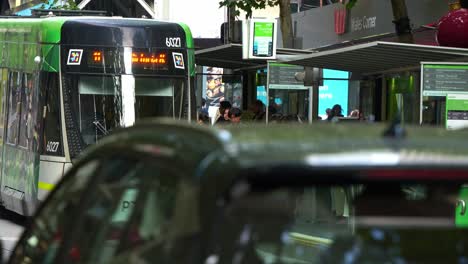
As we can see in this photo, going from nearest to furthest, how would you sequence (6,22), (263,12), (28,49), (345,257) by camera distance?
(345,257) → (28,49) → (6,22) → (263,12)

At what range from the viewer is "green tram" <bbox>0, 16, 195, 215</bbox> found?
1402cm

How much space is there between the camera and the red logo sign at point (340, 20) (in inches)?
979

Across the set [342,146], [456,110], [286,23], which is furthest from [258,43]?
[342,146]

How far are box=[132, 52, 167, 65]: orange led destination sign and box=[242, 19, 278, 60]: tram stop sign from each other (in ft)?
11.9

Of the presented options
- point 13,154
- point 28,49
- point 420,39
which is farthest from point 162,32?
point 420,39

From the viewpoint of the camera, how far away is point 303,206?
3.34 meters

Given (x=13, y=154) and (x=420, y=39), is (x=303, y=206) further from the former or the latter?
(x=420, y=39)

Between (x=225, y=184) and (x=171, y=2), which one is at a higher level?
(x=171, y=2)

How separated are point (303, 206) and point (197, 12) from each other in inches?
1640

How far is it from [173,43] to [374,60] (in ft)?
10.4

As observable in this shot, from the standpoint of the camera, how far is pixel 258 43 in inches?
707

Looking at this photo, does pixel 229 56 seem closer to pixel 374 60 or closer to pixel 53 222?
pixel 374 60

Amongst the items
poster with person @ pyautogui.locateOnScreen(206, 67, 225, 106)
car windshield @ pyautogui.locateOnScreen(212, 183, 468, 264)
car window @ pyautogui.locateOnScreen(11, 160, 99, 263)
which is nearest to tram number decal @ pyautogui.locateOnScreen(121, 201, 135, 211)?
car window @ pyautogui.locateOnScreen(11, 160, 99, 263)

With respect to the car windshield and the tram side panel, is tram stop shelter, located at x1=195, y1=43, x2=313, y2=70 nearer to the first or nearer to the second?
the tram side panel
